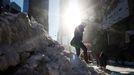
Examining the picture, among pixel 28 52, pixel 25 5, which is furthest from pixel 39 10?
pixel 28 52

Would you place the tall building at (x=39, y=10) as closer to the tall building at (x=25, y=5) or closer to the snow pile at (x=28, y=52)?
the tall building at (x=25, y=5)

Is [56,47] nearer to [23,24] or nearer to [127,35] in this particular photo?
[23,24]

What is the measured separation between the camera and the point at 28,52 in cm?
667

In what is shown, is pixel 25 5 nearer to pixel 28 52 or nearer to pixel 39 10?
pixel 39 10

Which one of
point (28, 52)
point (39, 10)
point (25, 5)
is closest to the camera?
point (28, 52)

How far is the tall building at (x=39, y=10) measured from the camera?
11.0 meters

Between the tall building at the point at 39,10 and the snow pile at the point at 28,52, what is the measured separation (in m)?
3.32

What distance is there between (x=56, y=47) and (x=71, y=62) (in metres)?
0.72

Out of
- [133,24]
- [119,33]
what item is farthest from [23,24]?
[119,33]

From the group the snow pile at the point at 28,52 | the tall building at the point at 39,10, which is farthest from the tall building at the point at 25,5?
the snow pile at the point at 28,52

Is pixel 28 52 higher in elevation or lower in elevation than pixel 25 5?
lower

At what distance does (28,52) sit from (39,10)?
187 inches

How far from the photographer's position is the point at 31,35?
7.22m

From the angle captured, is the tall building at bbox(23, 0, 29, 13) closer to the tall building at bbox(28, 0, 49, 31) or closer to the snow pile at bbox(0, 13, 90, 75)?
the tall building at bbox(28, 0, 49, 31)
